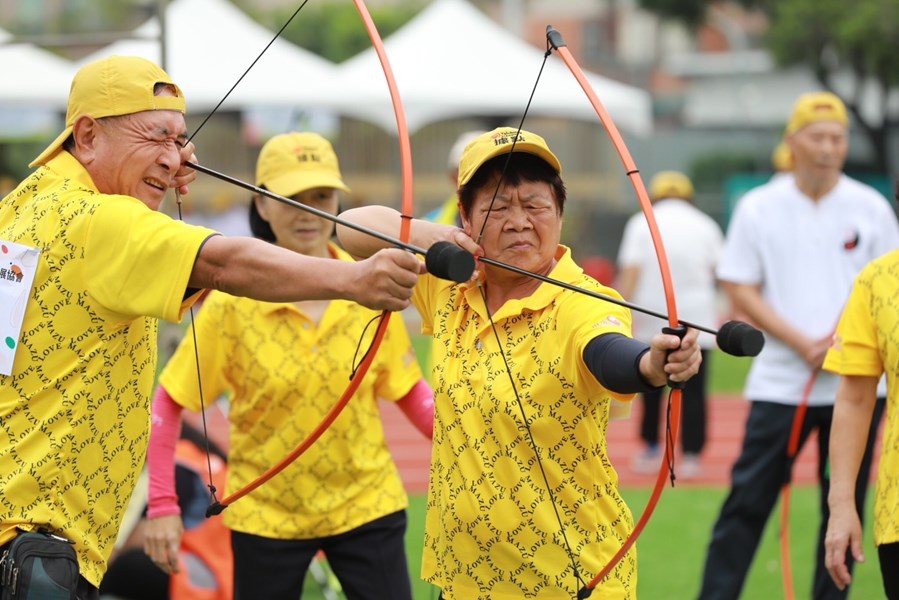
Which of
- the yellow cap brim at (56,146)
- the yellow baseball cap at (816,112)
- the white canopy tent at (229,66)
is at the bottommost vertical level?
the yellow cap brim at (56,146)

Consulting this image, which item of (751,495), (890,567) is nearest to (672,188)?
(751,495)

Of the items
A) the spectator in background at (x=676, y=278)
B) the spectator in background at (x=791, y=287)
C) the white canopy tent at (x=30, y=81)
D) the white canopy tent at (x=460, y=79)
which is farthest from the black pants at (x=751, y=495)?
the white canopy tent at (x=30, y=81)

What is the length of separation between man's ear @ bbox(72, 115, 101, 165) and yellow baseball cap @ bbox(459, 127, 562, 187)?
83 cm

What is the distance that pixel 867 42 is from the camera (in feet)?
87.2

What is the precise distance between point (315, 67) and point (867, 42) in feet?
51.8

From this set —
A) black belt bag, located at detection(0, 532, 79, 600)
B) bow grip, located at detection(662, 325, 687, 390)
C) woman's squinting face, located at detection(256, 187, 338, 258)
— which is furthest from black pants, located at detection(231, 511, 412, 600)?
bow grip, located at detection(662, 325, 687, 390)

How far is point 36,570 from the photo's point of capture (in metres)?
2.88

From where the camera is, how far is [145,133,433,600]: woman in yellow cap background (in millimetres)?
4066

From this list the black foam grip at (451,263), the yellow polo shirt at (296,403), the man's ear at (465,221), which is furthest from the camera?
the yellow polo shirt at (296,403)

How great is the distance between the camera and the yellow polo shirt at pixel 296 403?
4062mm

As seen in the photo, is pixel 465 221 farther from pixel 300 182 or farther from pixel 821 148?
pixel 821 148

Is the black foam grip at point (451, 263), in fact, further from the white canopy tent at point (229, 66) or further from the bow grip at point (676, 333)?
the white canopy tent at point (229, 66)

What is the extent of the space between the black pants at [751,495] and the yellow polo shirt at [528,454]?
2172 millimetres

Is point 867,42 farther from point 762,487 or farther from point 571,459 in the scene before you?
point 571,459
